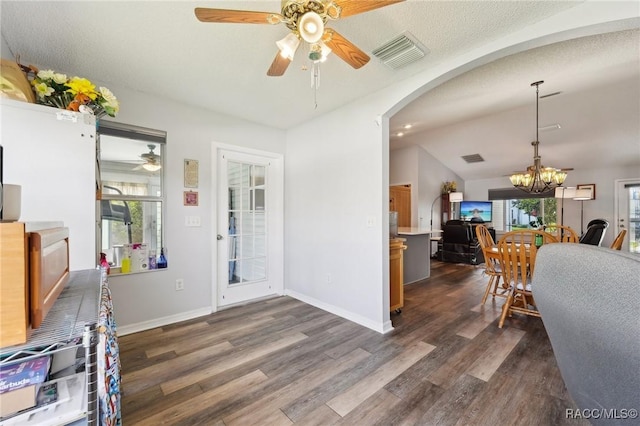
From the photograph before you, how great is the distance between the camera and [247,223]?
3539mm

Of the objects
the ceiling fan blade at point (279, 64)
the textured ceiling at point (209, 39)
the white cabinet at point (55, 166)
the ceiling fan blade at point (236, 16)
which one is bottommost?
the white cabinet at point (55, 166)

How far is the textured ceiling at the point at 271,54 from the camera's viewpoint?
1657 mm

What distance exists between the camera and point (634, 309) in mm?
591

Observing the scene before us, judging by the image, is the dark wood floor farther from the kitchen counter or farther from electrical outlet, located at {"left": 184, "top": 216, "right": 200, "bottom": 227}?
the kitchen counter

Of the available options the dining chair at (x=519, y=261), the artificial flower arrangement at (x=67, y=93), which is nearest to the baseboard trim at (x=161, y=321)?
the artificial flower arrangement at (x=67, y=93)

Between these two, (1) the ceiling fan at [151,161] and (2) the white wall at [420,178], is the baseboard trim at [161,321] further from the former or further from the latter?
(2) the white wall at [420,178]

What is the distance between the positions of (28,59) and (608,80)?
6173 millimetres

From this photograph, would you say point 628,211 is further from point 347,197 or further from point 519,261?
point 347,197

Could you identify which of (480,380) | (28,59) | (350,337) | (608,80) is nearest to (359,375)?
(350,337)

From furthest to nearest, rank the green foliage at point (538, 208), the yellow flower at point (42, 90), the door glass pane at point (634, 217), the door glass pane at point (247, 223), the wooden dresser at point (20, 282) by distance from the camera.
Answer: the green foliage at point (538, 208) → the door glass pane at point (634, 217) → the door glass pane at point (247, 223) → the yellow flower at point (42, 90) → the wooden dresser at point (20, 282)

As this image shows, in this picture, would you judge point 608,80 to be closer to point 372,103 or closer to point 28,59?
point 372,103

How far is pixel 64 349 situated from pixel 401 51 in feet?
8.10

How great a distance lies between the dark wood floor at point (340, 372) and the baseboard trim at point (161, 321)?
96mm

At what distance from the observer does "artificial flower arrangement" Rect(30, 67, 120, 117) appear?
1549 millimetres
